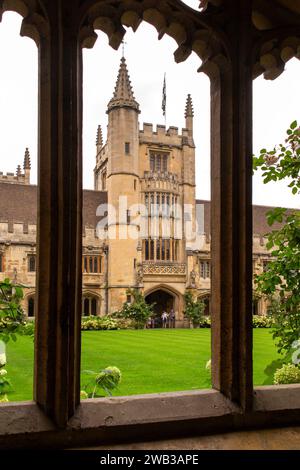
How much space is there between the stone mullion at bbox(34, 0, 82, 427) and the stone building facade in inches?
745

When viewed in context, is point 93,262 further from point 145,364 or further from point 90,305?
A: point 145,364

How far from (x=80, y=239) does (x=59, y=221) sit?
0.27ft

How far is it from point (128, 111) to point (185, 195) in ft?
15.5

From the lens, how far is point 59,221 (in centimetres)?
139

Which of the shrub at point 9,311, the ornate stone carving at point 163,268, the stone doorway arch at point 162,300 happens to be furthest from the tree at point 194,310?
the shrub at point 9,311

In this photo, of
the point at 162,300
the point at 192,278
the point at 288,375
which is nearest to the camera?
the point at 288,375

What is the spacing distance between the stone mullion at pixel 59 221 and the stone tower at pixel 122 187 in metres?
19.3

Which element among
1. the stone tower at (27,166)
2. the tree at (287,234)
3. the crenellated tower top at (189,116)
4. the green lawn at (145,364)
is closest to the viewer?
the tree at (287,234)

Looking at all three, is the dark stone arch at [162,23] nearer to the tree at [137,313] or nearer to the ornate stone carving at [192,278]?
the tree at [137,313]

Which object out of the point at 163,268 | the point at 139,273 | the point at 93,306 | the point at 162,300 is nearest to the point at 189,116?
the point at 163,268

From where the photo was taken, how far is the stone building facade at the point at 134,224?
813 inches

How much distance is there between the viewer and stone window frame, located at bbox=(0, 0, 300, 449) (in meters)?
1.34

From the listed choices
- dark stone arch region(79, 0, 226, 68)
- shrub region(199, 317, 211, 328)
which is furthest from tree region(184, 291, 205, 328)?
dark stone arch region(79, 0, 226, 68)
